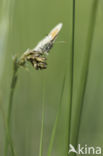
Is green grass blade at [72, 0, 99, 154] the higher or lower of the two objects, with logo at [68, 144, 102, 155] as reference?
higher

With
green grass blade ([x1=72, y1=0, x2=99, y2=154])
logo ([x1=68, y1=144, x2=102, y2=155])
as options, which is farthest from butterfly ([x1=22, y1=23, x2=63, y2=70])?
logo ([x1=68, y1=144, x2=102, y2=155])

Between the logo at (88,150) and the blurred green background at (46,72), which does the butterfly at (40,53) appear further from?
the logo at (88,150)

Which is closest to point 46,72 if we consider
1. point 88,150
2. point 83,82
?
point 83,82

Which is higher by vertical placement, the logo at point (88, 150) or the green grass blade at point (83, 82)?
the green grass blade at point (83, 82)

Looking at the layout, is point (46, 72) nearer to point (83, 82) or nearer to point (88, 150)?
point (83, 82)

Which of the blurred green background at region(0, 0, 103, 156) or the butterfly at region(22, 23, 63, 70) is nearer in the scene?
the butterfly at region(22, 23, 63, 70)

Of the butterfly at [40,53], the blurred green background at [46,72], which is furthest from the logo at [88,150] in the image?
the butterfly at [40,53]

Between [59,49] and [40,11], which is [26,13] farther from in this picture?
[59,49]

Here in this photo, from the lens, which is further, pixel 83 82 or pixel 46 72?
pixel 46 72

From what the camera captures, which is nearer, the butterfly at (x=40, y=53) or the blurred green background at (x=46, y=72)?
the butterfly at (x=40, y=53)

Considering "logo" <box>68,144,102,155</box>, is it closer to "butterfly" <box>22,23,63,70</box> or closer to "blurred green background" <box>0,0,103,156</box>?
"blurred green background" <box>0,0,103,156</box>
